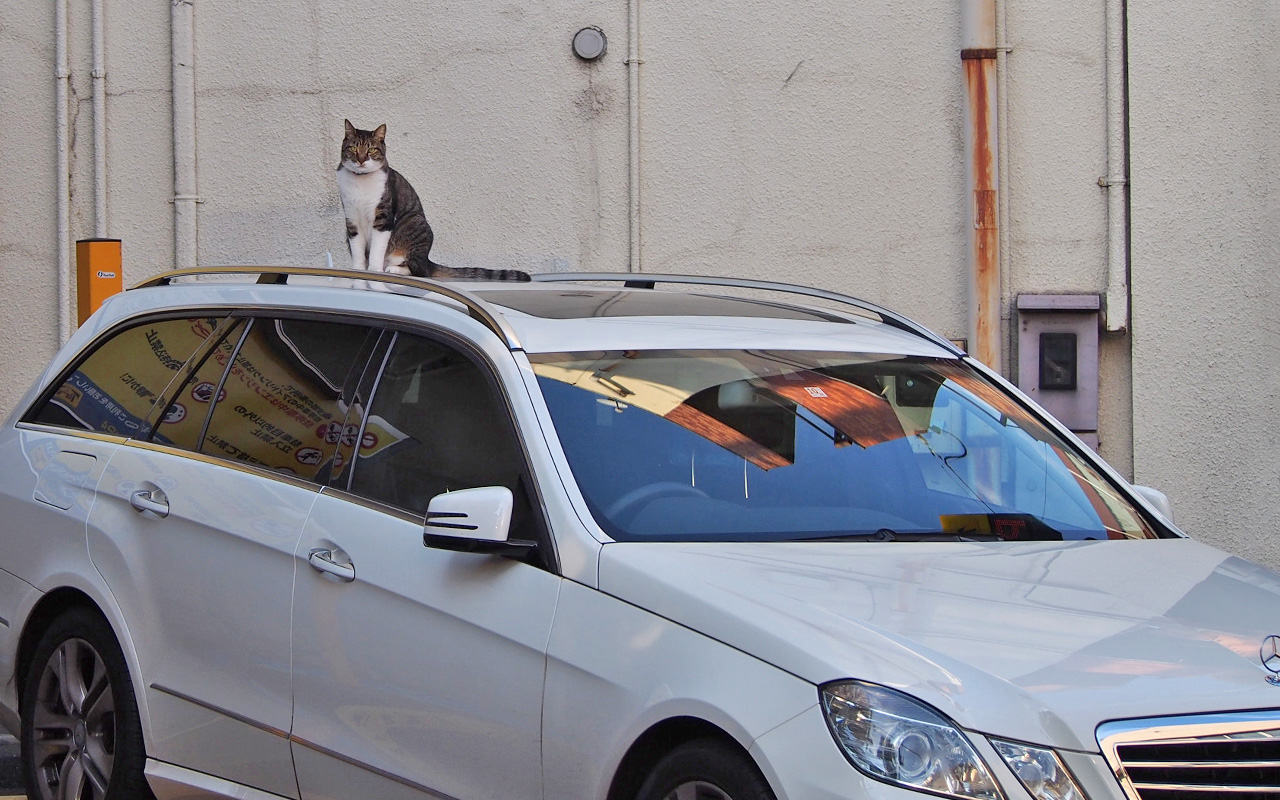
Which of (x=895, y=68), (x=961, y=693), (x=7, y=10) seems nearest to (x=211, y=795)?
(x=961, y=693)

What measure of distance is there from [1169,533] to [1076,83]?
549cm

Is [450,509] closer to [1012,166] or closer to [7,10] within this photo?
[1012,166]

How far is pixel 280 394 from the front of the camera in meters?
4.34

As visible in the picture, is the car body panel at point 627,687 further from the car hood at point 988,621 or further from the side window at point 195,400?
the side window at point 195,400

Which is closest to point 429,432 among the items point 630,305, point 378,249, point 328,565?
point 328,565

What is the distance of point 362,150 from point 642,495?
545 centimetres

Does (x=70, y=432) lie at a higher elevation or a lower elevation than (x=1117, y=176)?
lower

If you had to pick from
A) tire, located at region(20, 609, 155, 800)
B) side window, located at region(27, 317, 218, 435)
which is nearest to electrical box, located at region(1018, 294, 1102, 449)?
side window, located at region(27, 317, 218, 435)

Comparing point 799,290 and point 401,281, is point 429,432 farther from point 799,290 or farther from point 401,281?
point 799,290

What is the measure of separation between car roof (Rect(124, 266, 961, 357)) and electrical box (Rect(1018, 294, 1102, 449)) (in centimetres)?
434

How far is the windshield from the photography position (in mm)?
3525

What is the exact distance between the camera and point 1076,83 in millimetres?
8945

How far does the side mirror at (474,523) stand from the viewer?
3324 mm

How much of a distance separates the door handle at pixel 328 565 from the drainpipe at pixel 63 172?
254 inches
